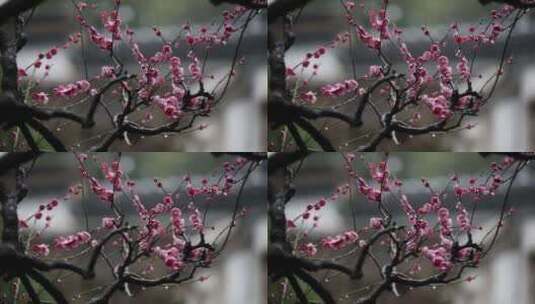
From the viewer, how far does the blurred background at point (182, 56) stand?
235cm

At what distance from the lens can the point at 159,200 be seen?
2.37 m

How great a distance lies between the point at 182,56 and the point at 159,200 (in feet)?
1.24

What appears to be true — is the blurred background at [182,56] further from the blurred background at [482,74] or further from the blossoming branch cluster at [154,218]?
the blurred background at [482,74]

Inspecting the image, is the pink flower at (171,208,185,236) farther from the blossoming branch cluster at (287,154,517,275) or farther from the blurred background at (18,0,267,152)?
the blossoming branch cluster at (287,154,517,275)

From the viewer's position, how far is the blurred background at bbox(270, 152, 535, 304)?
2322mm

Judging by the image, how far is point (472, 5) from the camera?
232 centimetres

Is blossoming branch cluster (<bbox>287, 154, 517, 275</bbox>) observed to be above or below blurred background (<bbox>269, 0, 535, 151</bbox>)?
below

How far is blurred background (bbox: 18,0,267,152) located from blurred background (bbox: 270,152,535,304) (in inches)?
7.9

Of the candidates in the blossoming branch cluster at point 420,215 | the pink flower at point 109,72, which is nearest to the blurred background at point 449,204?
the blossoming branch cluster at point 420,215

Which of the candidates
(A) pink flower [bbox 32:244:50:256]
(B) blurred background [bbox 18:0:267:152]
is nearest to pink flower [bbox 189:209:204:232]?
(B) blurred background [bbox 18:0:267:152]

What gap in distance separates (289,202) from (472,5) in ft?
2.25

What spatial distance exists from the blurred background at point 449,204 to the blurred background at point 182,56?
0.20m

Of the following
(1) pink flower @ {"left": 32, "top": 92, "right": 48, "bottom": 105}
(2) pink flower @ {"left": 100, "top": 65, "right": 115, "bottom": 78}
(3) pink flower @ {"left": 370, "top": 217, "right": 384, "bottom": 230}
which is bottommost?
(3) pink flower @ {"left": 370, "top": 217, "right": 384, "bottom": 230}

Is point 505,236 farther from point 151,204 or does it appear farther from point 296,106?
point 151,204
